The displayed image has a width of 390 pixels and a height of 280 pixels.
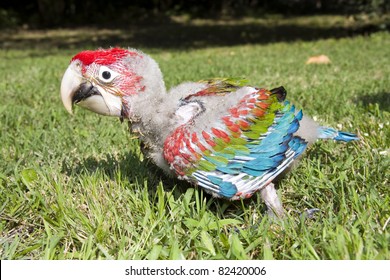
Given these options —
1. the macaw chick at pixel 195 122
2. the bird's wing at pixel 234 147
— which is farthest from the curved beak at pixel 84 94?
the bird's wing at pixel 234 147

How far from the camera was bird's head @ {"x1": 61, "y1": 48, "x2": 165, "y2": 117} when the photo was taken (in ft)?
6.87

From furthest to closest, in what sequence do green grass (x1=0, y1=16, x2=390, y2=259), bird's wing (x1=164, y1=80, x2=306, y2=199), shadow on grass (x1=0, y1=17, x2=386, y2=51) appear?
shadow on grass (x1=0, y1=17, x2=386, y2=51), bird's wing (x1=164, y1=80, x2=306, y2=199), green grass (x1=0, y1=16, x2=390, y2=259)

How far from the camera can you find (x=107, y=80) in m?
2.10

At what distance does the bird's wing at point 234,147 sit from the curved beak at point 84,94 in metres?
0.30

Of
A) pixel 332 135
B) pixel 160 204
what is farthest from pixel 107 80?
pixel 332 135

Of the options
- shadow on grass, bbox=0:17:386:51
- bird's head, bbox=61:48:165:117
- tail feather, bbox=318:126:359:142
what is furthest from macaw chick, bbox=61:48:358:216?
shadow on grass, bbox=0:17:386:51

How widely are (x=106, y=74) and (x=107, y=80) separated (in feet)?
0.09

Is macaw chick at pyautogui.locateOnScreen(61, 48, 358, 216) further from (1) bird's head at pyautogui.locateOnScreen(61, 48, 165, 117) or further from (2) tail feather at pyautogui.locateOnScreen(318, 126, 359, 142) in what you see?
(2) tail feather at pyautogui.locateOnScreen(318, 126, 359, 142)

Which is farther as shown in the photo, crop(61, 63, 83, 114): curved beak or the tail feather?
the tail feather

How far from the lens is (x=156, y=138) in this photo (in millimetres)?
2168

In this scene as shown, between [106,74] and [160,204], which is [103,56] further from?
[160,204]

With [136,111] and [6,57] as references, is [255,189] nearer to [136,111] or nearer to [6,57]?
[136,111]

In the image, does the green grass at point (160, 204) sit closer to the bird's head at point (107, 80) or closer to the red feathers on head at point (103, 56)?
the bird's head at point (107, 80)

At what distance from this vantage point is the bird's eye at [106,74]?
209 centimetres
